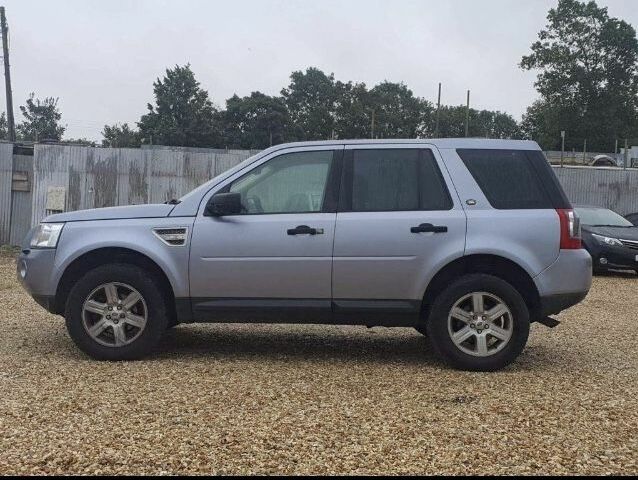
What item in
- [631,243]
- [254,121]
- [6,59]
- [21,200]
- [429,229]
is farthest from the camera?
[254,121]

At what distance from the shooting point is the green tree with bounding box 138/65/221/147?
74.4 m

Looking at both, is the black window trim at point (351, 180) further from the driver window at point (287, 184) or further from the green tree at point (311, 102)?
the green tree at point (311, 102)

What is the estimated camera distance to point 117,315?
5.99 m

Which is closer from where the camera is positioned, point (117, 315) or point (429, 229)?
point (429, 229)

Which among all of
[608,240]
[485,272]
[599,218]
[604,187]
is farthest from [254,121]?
[485,272]

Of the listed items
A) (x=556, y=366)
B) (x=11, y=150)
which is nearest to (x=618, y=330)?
(x=556, y=366)

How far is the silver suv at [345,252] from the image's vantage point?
19.0 ft

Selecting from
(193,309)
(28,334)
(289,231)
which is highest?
(289,231)

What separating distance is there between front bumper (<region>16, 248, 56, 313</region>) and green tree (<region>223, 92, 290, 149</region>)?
66.4 metres

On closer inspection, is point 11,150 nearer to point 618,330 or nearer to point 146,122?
point 618,330

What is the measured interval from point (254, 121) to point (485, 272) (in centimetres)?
7000

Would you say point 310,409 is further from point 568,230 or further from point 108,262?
point 568,230

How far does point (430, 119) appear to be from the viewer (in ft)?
251

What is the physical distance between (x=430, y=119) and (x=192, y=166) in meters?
63.0
